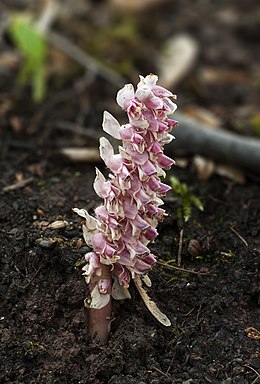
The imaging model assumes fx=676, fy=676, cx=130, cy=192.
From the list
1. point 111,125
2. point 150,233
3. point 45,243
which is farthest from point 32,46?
point 150,233

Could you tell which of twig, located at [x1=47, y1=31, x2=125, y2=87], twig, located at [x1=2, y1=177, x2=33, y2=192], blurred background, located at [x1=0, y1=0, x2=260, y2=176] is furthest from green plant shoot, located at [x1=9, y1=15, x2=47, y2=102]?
twig, located at [x1=2, y1=177, x2=33, y2=192]

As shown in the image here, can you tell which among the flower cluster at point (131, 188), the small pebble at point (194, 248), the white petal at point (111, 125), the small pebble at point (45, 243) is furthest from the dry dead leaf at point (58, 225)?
the white petal at point (111, 125)

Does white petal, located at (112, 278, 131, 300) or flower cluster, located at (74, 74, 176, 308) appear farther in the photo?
white petal, located at (112, 278, 131, 300)

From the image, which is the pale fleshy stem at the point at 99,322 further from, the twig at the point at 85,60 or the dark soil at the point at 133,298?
the twig at the point at 85,60

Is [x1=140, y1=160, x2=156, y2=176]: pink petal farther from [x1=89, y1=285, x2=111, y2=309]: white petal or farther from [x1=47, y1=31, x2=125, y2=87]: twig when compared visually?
[x1=47, y1=31, x2=125, y2=87]: twig

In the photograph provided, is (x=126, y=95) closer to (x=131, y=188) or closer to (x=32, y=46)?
(x=131, y=188)

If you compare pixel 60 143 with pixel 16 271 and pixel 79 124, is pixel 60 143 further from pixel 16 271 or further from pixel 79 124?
pixel 16 271
